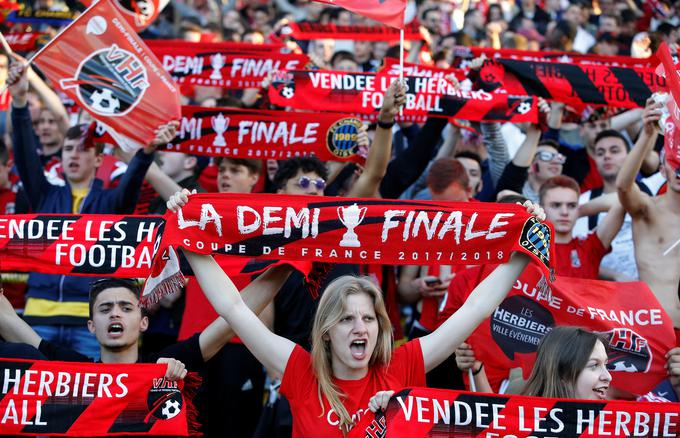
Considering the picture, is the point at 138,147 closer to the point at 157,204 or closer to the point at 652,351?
the point at 157,204

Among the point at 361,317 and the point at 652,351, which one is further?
the point at 652,351

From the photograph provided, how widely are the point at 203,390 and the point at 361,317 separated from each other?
2.34 m

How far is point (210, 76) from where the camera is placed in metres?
8.94

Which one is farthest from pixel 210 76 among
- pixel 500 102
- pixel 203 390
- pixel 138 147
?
pixel 203 390

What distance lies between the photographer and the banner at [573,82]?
7.82 metres

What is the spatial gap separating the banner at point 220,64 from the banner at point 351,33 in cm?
141

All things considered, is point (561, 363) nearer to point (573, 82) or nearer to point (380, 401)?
point (380, 401)

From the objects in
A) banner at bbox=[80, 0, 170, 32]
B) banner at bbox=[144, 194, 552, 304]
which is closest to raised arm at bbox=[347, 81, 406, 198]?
banner at bbox=[144, 194, 552, 304]

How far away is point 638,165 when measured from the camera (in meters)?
6.46

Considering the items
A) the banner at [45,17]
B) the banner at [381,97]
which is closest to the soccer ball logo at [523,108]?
the banner at [381,97]

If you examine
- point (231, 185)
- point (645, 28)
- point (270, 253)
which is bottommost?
point (270, 253)

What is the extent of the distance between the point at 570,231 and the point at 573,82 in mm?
1411

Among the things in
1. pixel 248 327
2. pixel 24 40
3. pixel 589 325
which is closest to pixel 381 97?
pixel 589 325

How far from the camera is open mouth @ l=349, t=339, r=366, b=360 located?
4609 millimetres
